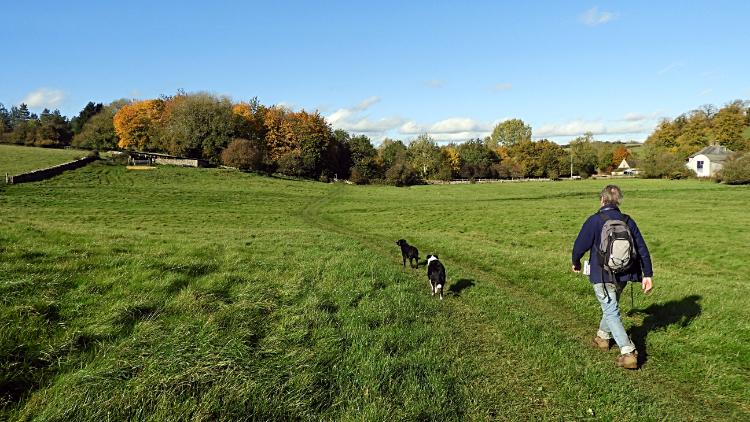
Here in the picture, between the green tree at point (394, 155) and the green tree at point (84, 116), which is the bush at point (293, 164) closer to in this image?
the green tree at point (394, 155)

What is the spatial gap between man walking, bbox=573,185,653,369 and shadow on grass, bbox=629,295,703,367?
3.18 feet

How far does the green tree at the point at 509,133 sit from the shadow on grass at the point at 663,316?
426 ft

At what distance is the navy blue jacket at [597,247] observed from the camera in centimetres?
623

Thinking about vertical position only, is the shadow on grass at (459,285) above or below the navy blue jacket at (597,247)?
below

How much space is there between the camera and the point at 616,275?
6316 mm

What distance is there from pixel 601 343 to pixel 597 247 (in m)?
2.16

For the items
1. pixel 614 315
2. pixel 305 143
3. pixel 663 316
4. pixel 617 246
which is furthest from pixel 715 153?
pixel 617 246

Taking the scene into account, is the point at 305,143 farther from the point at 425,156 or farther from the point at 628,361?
the point at 628,361

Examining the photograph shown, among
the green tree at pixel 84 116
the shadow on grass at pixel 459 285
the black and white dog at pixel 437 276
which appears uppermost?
the green tree at pixel 84 116

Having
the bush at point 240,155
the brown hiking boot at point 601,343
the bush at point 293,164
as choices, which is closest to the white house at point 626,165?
the bush at point 293,164

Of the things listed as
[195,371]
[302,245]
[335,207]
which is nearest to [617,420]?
[195,371]

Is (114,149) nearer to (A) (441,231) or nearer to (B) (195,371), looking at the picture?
(A) (441,231)

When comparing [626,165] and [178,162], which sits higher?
[626,165]

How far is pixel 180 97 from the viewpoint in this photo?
259 ft
